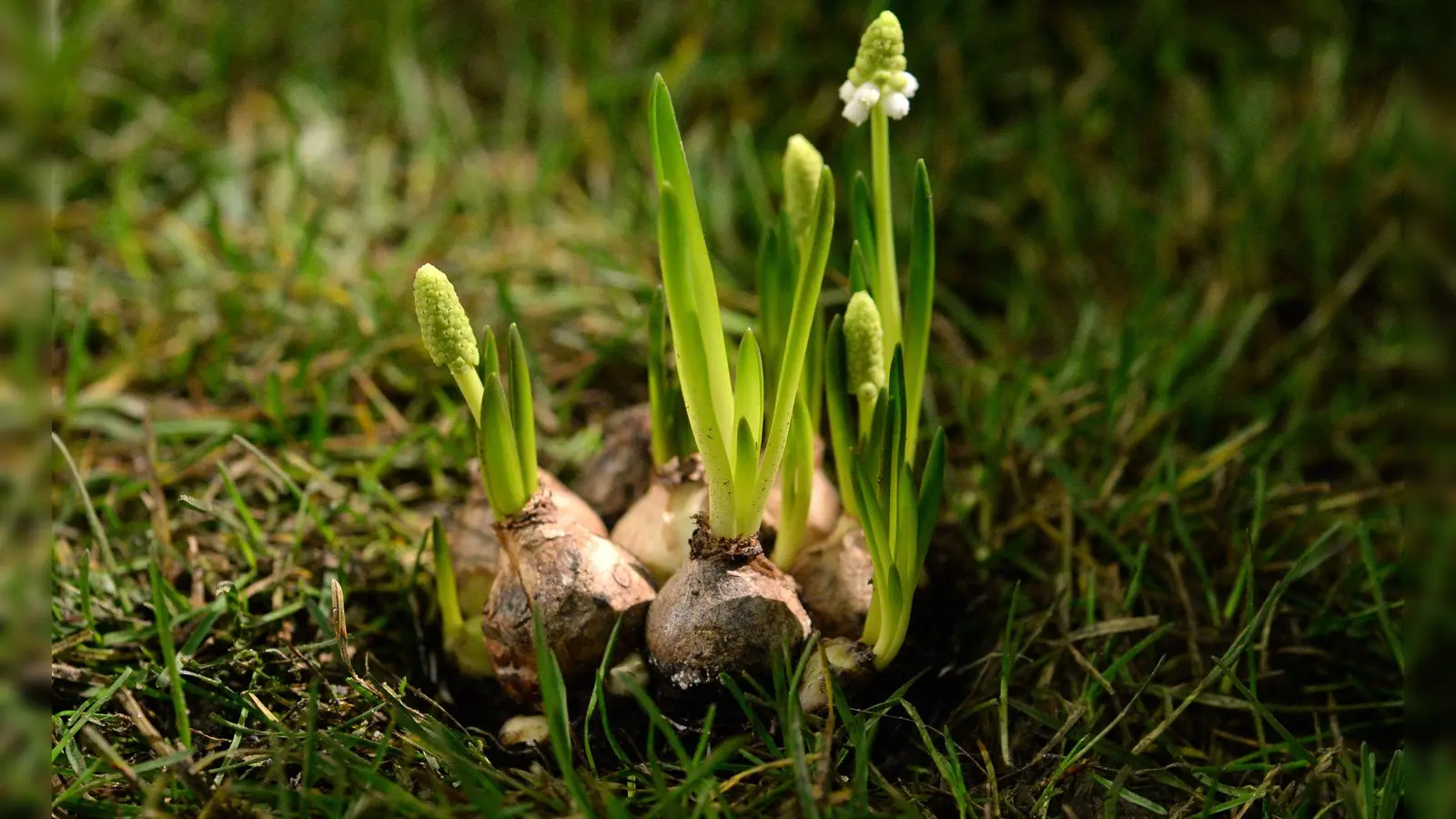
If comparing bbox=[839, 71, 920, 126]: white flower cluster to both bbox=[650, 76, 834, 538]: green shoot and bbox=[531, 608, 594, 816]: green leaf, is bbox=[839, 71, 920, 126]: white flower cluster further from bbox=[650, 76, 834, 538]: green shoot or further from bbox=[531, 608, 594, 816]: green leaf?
bbox=[531, 608, 594, 816]: green leaf

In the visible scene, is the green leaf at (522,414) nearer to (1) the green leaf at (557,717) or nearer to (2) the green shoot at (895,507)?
(1) the green leaf at (557,717)

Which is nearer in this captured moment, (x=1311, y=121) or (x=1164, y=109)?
(x=1311, y=121)

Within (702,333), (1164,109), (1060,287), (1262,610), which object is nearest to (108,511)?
(702,333)

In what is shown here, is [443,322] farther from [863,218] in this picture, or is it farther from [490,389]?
[863,218]

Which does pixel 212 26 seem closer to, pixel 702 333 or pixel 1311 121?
pixel 702 333

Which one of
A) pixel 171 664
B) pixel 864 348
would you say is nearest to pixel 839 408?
pixel 864 348

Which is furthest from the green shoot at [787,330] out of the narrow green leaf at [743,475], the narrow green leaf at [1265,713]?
the narrow green leaf at [1265,713]
